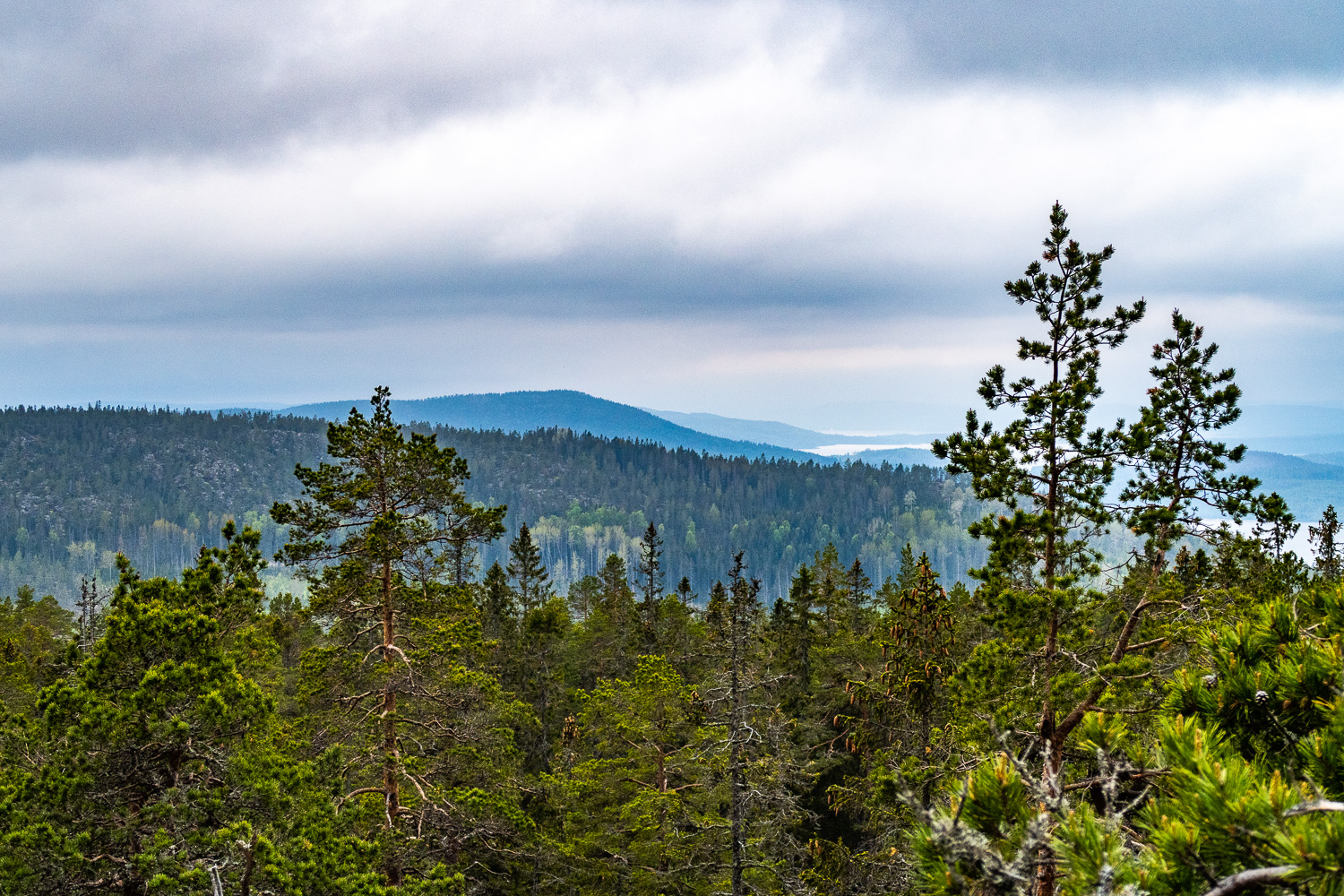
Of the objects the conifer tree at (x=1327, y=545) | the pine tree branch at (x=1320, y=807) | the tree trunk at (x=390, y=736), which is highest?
the pine tree branch at (x=1320, y=807)

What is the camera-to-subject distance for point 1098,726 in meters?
4.60

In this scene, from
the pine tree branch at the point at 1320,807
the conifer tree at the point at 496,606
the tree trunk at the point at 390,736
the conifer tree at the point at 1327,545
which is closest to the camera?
the pine tree branch at the point at 1320,807

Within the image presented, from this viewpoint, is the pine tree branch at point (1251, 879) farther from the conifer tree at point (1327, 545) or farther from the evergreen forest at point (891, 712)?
the conifer tree at point (1327, 545)

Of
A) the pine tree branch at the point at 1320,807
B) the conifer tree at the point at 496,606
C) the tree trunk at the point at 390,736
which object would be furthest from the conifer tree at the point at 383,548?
the conifer tree at the point at 496,606

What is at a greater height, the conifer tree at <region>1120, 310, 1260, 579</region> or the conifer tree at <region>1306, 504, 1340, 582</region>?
the conifer tree at <region>1120, 310, 1260, 579</region>

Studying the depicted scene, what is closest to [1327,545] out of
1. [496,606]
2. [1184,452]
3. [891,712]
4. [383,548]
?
[891,712]

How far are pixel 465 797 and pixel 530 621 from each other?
22.7m

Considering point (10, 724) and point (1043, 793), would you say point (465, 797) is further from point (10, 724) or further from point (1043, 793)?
point (1043, 793)

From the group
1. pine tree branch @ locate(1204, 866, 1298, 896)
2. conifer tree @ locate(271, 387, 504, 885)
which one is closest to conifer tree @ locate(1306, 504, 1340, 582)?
conifer tree @ locate(271, 387, 504, 885)

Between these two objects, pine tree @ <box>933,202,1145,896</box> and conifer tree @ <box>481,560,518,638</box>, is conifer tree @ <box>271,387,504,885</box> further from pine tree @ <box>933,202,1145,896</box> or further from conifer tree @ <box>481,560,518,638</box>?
conifer tree @ <box>481,560,518,638</box>

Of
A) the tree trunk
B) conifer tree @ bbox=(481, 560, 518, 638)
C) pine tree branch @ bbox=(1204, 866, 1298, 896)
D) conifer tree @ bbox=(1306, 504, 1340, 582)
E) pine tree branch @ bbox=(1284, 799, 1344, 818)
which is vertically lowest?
conifer tree @ bbox=(481, 560, 518, 638)

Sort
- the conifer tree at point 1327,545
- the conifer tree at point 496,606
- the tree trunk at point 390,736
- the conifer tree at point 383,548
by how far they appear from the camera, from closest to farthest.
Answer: the tree trunk at point 390,736 → the conifer tree at point 383,548 → the conifer tree at point 1327,545 → the conifer tree at point 496,606

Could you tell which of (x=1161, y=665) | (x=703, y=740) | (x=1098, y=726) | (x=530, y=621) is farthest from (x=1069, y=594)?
(x=530, y=621)

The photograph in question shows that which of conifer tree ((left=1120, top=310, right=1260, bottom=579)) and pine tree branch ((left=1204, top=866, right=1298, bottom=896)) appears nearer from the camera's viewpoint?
pine tree branch ((left=1204, top=866, right=1298, bottom=896))
